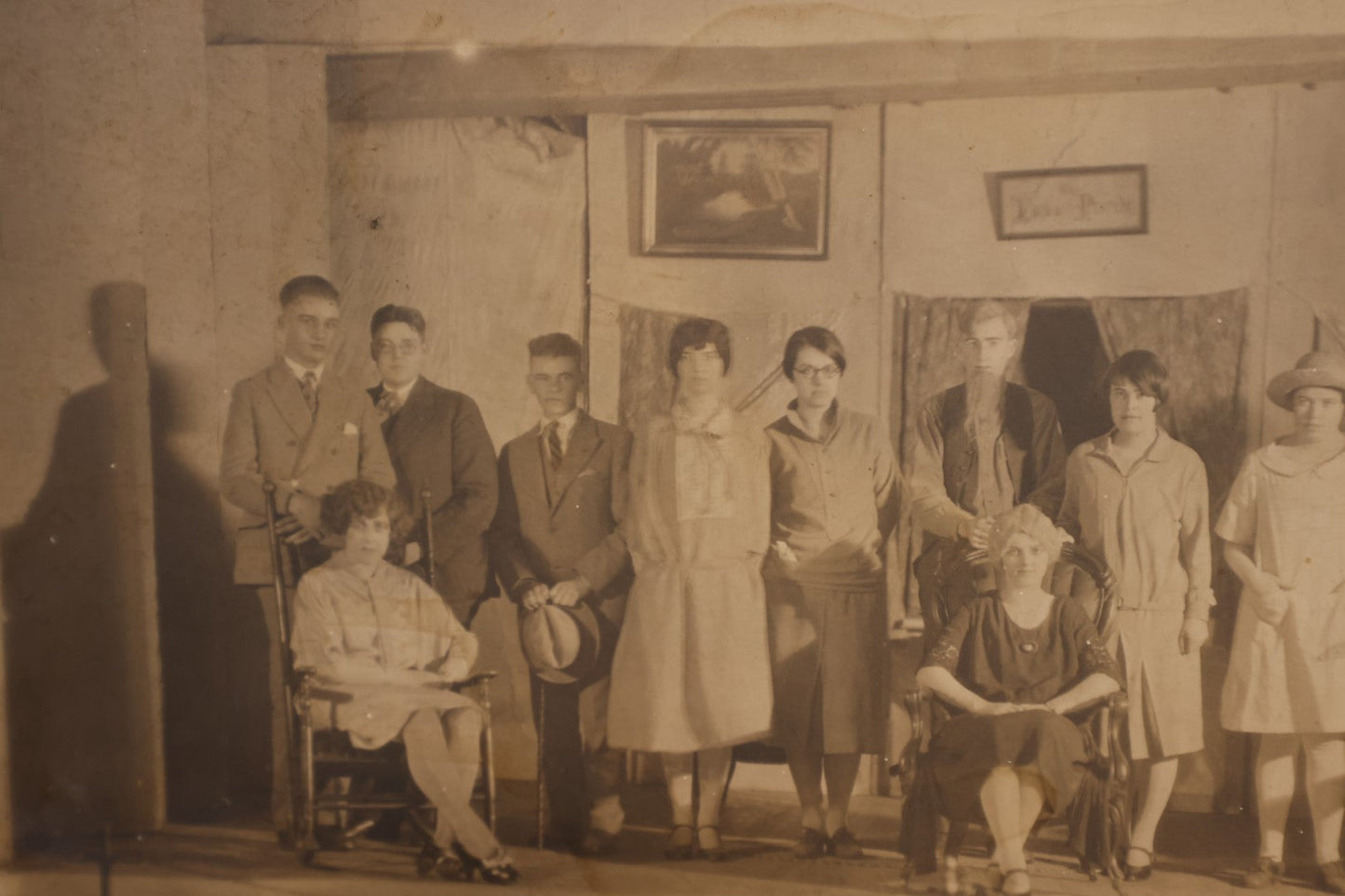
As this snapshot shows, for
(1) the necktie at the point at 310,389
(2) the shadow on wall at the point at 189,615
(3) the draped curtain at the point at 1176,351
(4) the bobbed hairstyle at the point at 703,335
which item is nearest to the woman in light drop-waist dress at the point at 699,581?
(4) the bobbed hairstyle at the point at 703,335

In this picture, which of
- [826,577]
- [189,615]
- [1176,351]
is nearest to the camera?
[1176,351]

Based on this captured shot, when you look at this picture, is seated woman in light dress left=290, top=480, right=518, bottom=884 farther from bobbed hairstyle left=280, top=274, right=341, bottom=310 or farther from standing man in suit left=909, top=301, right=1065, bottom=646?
standing man in suit left=909, top=301, right=1065, bottom=646

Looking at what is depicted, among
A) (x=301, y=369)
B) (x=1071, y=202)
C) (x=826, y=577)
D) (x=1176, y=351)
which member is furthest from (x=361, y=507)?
(x=1176, y=351)

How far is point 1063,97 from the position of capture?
2.40 meters

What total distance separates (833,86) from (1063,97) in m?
0.49

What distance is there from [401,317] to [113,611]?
3.27 feet

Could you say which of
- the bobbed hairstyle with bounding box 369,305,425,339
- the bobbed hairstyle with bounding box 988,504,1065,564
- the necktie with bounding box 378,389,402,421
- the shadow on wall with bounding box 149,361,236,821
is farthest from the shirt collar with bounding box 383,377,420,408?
the bobbed hairstyle with bounding box 988,504,1065,564

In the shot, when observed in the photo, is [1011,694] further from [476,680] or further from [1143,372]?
[476,680]

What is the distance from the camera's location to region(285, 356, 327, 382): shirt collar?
2592 mm

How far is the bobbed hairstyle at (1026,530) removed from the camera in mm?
2438

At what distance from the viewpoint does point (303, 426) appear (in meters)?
2.59

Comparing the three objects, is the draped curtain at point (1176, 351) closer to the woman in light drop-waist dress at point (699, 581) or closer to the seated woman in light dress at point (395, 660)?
the woman in light drop-waist dress at point (699, 581)

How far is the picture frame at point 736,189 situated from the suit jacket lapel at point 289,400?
86 cm

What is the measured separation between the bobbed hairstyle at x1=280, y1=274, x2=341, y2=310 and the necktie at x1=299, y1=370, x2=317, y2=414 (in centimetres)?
17
